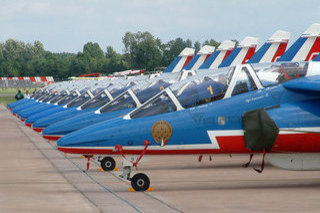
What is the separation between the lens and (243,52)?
34031 mm

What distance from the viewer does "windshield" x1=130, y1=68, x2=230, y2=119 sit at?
13.5 metres

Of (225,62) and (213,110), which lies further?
(225,62)

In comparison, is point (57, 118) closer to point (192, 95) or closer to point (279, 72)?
point (192, 95)

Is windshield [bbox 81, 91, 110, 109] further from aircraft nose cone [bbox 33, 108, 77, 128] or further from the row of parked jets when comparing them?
the row of parked jets

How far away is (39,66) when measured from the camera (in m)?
177

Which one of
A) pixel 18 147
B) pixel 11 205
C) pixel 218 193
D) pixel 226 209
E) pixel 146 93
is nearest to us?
pixel 226 209

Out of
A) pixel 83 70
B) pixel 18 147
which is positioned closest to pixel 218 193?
pixel 18 147

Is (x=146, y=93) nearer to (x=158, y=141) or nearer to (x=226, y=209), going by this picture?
(x=158, y=141)

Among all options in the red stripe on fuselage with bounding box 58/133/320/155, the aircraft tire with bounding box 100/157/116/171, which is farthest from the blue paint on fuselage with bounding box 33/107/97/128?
the red stripe on fuselage with bounding box 58/133/320/155

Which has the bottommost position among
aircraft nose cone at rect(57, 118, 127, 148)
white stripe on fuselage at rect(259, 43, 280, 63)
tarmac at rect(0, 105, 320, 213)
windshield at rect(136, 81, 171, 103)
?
tarmac at rect(0, 105, 320, 213)

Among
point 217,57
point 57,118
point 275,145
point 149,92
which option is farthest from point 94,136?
point 217,57

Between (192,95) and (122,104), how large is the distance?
19.5 feet

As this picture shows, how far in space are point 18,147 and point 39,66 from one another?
15234cm

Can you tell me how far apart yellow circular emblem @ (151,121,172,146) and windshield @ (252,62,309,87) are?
1.92 metres
